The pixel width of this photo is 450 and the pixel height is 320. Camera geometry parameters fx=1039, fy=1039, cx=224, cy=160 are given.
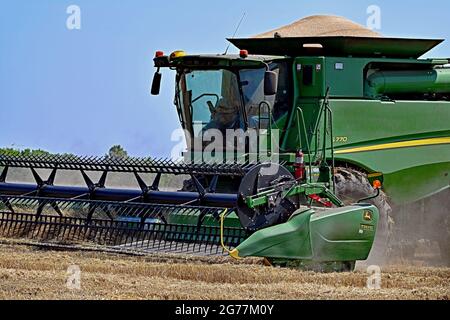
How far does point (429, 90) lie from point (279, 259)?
356 cm

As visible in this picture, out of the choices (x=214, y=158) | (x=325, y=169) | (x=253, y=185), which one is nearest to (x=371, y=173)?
(x=325, y=169)

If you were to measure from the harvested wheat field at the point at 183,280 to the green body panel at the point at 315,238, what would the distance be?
179 mm

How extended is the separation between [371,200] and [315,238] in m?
1.90

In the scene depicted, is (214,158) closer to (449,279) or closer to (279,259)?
(279,259)

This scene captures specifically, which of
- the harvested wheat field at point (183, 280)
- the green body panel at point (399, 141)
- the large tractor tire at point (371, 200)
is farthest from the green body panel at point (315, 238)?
the green body panel at point (399, 141)

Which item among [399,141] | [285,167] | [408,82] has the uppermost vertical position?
[408,82]

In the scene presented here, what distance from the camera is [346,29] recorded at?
1087cm

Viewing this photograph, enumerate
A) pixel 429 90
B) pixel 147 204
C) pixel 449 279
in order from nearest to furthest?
pixel 449 279 → pixel 147 204 → pixel 429 90

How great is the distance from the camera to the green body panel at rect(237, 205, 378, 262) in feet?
25.1

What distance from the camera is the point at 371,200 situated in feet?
31.0

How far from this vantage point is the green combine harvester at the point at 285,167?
8.05 metres

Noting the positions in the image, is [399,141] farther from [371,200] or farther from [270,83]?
[270,83]

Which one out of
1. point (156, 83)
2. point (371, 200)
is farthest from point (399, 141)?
point (156, 83)

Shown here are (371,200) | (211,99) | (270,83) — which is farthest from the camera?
(211,99)
